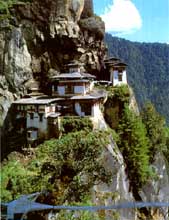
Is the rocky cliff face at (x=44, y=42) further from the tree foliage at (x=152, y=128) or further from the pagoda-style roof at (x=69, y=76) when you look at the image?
the tree foliage at (x=152, y=128)

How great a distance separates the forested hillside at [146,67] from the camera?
6297 mm

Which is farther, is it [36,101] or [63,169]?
[36,101]

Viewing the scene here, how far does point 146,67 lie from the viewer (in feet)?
22.4

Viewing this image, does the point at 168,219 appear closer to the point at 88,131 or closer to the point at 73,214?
the point at 88,131

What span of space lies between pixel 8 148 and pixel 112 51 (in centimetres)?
258

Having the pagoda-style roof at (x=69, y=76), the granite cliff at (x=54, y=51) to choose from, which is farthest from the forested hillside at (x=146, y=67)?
the pagoda-style roof at (x=69, y=76)

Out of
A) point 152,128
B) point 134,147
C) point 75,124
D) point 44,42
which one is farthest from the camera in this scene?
point 152,128

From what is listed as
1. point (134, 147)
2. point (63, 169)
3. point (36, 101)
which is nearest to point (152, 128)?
point (134, 147)

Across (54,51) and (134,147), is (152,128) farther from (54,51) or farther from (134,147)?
(54,51)

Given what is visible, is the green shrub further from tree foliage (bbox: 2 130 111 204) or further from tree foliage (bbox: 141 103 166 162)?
tree foliage (bbox: 141 103 166 162)

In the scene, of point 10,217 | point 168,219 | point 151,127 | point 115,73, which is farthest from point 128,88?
point 10,217

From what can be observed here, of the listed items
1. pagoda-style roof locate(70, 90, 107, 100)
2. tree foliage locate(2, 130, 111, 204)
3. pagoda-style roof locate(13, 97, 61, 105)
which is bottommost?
tree foliage locate(2, 130, 111, 204)

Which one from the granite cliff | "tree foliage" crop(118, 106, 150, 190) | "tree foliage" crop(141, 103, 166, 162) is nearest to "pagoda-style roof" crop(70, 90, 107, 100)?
the granite cliff

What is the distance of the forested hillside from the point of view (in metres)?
6.30
